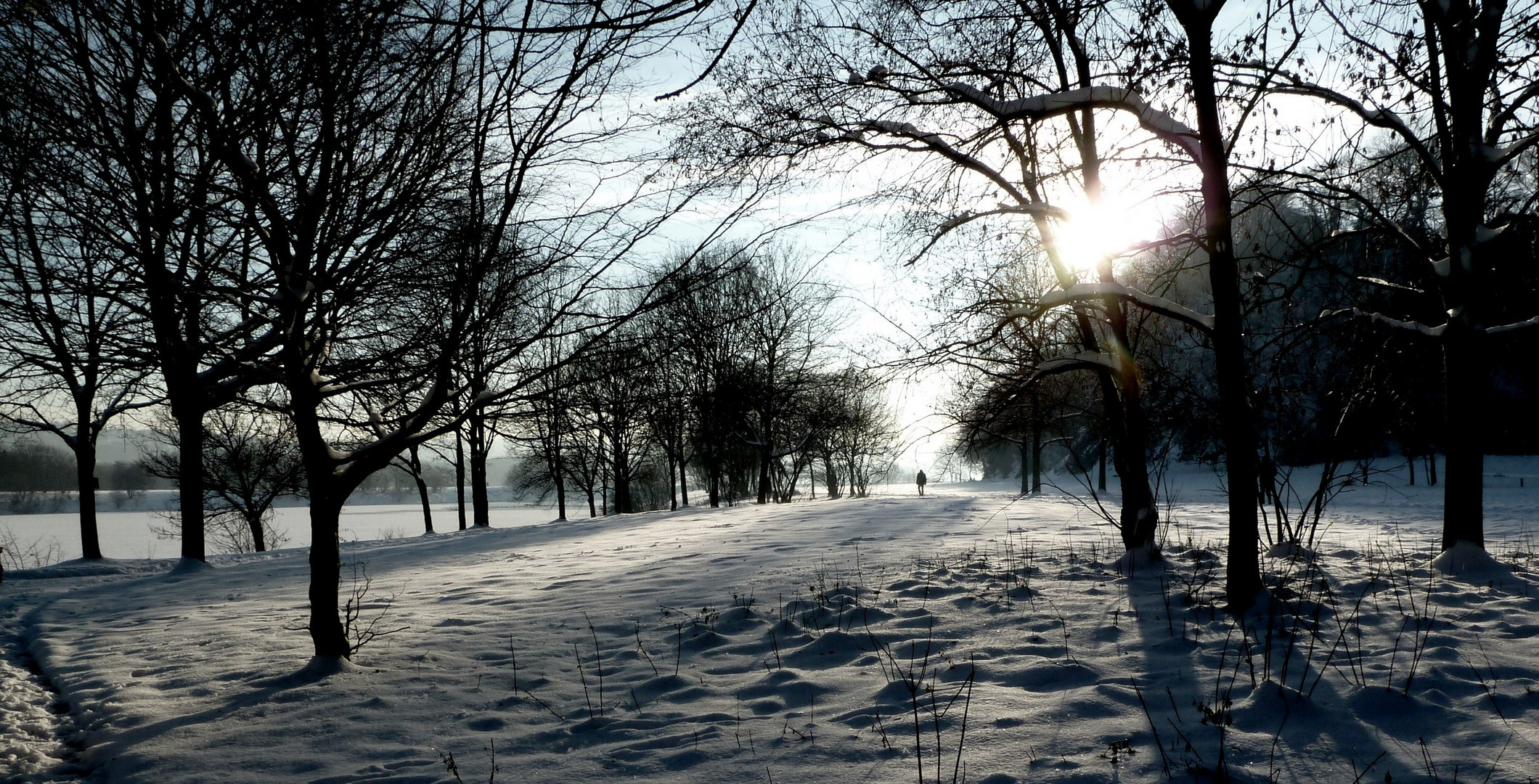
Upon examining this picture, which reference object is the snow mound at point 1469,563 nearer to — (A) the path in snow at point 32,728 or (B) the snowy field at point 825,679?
(B) the snowy field at point 825,679

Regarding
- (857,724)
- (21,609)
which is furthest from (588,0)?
(21,609)

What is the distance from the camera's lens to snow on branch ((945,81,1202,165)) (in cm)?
562

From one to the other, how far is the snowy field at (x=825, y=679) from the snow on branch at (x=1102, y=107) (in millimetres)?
3408

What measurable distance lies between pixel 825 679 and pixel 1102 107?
479 centimetres

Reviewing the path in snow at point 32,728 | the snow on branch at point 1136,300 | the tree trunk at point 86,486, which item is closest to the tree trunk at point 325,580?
the path in snow at point 32,728

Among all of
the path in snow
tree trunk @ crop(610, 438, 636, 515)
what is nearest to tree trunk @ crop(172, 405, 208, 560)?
the path in snow

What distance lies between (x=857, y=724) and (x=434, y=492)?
129 metres

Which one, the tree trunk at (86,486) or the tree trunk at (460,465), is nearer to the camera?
the tree trunk at (86,486)

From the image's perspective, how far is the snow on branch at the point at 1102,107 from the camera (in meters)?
5.62

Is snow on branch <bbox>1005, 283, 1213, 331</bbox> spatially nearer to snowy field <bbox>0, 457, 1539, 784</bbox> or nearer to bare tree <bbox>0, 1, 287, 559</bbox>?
snowy field <bbox>0, 457, 1539, 784</bbox>

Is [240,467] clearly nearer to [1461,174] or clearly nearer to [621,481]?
[621,481]

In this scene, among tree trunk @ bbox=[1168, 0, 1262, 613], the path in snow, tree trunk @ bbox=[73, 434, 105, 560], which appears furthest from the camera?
tree trunk @ bbox=[73, 434, 105, 560]

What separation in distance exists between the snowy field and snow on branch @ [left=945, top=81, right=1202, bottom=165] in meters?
3.41

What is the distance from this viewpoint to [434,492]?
393ft
